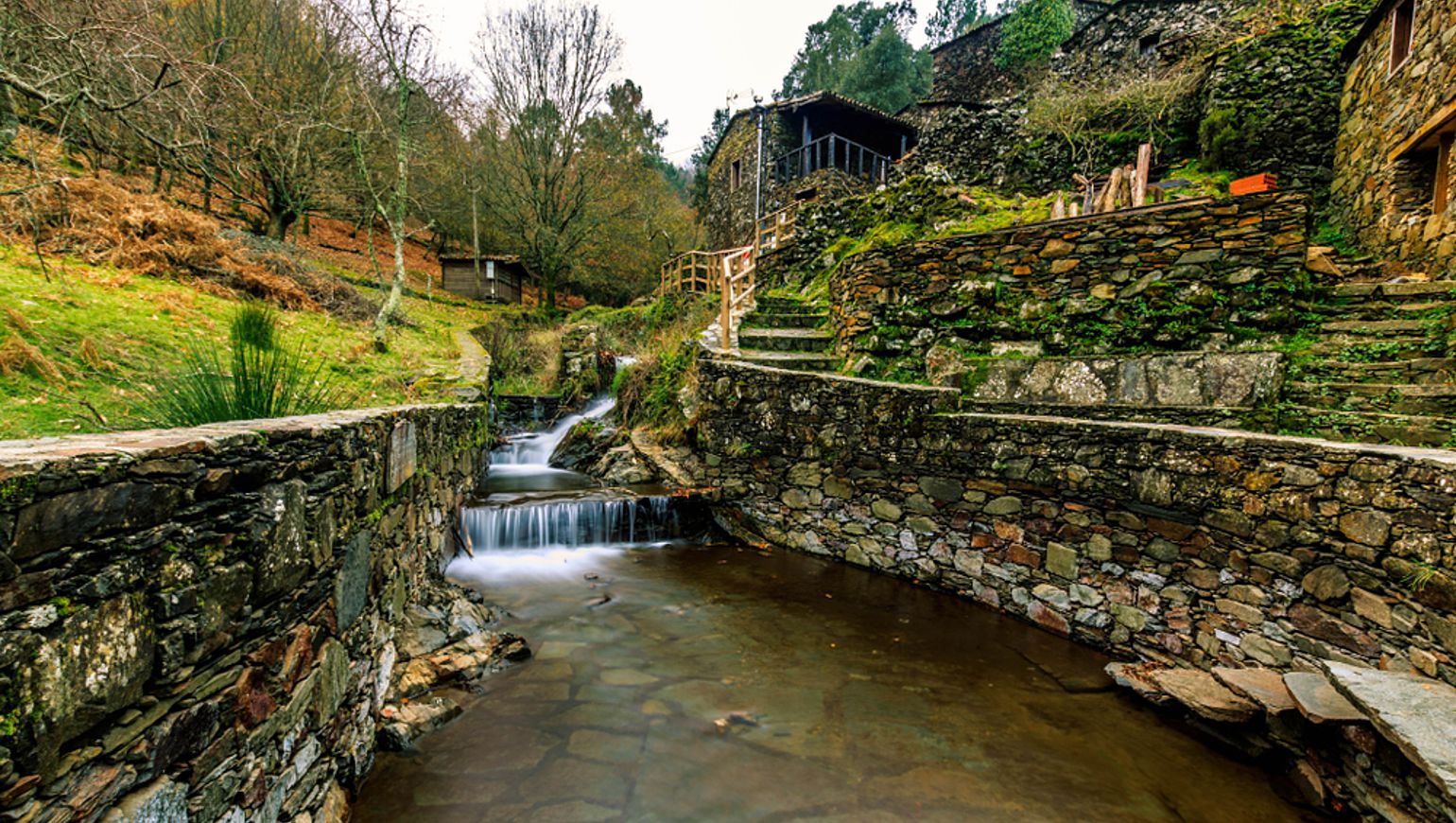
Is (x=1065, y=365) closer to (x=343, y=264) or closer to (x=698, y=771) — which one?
(x=698, y=771)

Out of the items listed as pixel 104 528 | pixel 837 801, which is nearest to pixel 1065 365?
pixel 837 801

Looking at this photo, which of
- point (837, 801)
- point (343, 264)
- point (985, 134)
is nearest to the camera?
point (837, 801)

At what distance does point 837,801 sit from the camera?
313 centimetres

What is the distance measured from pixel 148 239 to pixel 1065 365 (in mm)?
10767

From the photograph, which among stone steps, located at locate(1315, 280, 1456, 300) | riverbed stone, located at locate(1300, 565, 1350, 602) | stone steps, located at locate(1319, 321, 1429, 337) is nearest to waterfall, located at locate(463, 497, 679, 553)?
riverbed stone, located at locate(1300, 565, 1350, 602)

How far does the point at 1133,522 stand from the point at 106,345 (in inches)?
312

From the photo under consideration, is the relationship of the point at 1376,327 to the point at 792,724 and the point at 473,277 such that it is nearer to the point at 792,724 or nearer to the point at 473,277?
the point at 792,724

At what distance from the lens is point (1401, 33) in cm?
711

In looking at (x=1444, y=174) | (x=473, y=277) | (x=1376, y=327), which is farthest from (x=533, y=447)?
(x=1444, y=174)

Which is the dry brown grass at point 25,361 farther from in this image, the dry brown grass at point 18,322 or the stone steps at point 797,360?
the stone steps at point 797,360

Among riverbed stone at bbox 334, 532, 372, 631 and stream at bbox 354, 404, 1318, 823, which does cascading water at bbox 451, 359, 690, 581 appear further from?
riverbed stone at bbox 334, 532, 372, 631

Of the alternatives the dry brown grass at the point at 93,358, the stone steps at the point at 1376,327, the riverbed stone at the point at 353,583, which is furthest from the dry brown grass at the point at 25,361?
the stone steps at the point at 1376,327

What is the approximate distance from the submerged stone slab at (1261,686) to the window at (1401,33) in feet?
27.7

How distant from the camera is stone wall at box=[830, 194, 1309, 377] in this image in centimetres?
558
